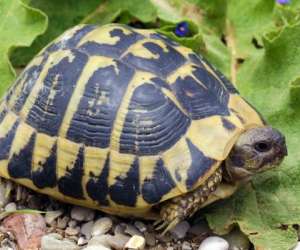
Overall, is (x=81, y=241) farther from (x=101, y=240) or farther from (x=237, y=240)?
→ (x=237, y=240)

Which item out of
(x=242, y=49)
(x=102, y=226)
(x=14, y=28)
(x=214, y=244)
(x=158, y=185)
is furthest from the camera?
(x=242, y=49)

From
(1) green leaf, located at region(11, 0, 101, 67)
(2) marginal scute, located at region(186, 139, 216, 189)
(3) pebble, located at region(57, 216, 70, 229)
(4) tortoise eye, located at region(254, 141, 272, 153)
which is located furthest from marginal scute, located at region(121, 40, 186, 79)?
(1) green leaf, located at region(11, 0, 101, 67)

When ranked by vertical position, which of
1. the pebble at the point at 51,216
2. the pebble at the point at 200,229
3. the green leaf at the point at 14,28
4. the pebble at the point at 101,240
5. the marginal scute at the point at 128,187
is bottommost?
the pebble at the point at 200,229

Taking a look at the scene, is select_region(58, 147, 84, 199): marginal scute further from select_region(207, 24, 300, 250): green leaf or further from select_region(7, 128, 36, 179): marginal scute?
select_region(207, 24, 300, 250): green leaf

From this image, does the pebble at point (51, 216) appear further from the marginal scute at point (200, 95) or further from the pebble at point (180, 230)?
the marginal scute at point (200, 95)

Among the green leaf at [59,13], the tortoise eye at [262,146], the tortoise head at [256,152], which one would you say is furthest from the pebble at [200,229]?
the green leaf at [59,13]

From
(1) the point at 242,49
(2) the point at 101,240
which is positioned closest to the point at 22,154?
(2) the point at 101,240
